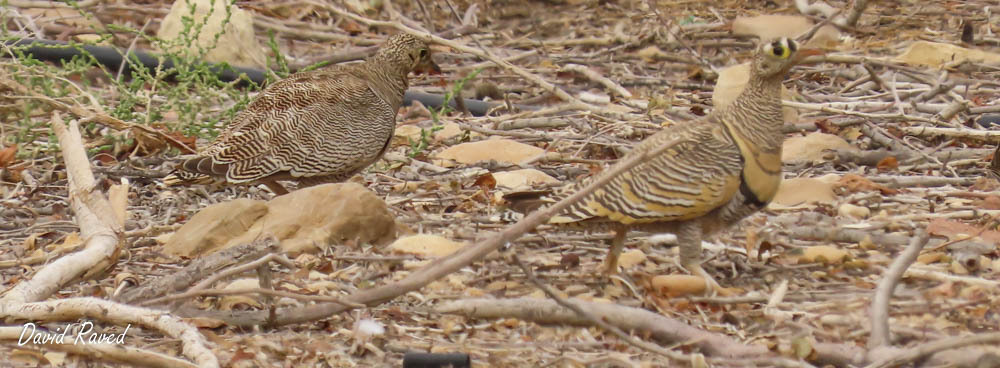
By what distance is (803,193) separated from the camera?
5621 millimetres

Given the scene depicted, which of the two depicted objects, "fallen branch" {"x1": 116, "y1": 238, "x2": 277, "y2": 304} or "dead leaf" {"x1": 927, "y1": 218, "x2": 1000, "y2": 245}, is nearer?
"fallen branch" {"x1": 116, "y1": 238, "x2": 277, "y2": 304}

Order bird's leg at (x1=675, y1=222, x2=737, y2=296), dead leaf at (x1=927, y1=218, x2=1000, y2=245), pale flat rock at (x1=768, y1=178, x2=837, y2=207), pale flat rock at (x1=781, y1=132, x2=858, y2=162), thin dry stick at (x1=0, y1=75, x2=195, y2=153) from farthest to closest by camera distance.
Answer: pale flat rock at (x1=781, y1=132, x2=858, y2=162), thin dry stick at (x1=0, y1=75, x2=195, y2=153), pale flat rock at (x1=768, y1=178, x2=837, y2=207), dead leaf at (x1=927, y1=218, x2=1000, y2=245), bird's leg at (x1=675, y1=222, x2=737, y2=296)

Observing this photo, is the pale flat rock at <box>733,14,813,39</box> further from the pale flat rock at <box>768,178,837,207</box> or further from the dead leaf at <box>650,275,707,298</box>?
the dead leaf at <box>650,275,707,298</box>

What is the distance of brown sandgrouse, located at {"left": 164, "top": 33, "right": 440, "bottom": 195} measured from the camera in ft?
18.8

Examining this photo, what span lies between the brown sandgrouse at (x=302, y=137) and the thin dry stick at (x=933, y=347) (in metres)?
3.10

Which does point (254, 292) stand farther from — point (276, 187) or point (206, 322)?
point (276, 187)

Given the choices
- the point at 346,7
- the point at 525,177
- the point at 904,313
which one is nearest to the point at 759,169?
the point at 904,313

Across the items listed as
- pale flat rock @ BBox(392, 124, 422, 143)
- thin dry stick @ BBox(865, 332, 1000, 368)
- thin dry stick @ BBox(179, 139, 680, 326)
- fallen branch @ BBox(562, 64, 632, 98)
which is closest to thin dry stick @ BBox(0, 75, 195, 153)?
pale flat rock @ BBox(392, 124, 422, 143)

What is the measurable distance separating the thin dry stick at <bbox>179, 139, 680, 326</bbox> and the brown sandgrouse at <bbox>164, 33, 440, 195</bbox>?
1717mm

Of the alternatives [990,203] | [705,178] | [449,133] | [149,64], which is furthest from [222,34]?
[990,203]

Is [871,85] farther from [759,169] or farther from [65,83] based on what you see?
[65,83]

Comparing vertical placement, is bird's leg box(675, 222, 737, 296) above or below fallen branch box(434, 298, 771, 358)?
above

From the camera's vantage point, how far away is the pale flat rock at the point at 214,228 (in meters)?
5.01

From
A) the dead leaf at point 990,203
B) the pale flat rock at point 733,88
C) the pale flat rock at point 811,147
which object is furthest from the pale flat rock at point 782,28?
the dead leaf at point 990,203
